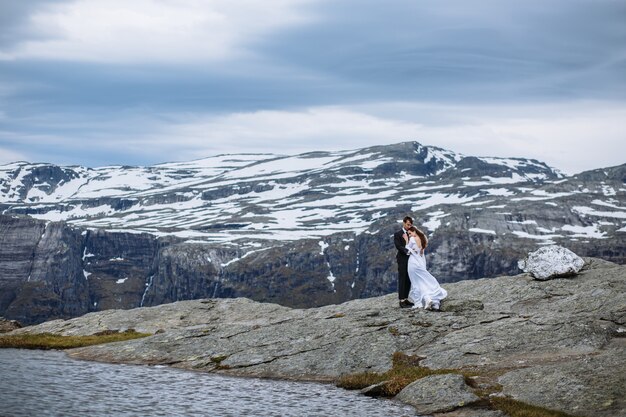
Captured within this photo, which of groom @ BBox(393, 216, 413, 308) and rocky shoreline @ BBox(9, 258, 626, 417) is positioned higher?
groom @ BBox(393, 216, 413, 308)

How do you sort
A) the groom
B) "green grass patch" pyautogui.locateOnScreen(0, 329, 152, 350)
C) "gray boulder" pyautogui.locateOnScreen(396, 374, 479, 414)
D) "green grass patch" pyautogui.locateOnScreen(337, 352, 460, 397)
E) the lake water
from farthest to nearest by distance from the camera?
"green grass patch" pyautogui.locateOnScreen(0, 329, 152, 350) < the groom < "green grass patch" pyautogui.locateOnScreen(337, 352, 460, 397) < "gray boulder" pyautogui.locateOnScreen(396, 374, 479, 414) < the lake water

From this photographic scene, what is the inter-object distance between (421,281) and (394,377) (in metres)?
10.9

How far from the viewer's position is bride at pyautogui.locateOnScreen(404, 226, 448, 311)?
4784 centimetres

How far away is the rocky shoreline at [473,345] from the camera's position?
32.3 meters

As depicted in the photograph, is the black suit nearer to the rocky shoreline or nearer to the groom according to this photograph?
the groom

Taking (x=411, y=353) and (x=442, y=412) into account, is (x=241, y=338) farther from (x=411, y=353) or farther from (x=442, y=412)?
(x=442, y=412)

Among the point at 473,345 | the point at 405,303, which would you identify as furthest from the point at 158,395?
the point at 405,303

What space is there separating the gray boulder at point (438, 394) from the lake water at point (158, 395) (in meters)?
0.72

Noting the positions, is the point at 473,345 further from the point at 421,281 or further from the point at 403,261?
the point at 403,261

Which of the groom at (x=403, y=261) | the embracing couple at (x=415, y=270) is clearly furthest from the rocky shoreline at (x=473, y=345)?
the groom at (x=403, y=261)

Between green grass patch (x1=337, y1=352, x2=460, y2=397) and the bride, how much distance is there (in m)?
7.58

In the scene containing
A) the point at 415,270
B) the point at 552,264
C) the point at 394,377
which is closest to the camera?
the point at 394,377

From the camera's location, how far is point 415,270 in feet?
157

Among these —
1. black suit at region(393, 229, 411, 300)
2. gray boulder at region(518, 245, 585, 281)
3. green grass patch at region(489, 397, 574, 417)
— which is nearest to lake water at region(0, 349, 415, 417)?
green grass patch at region(489, 397, 574, 417)
